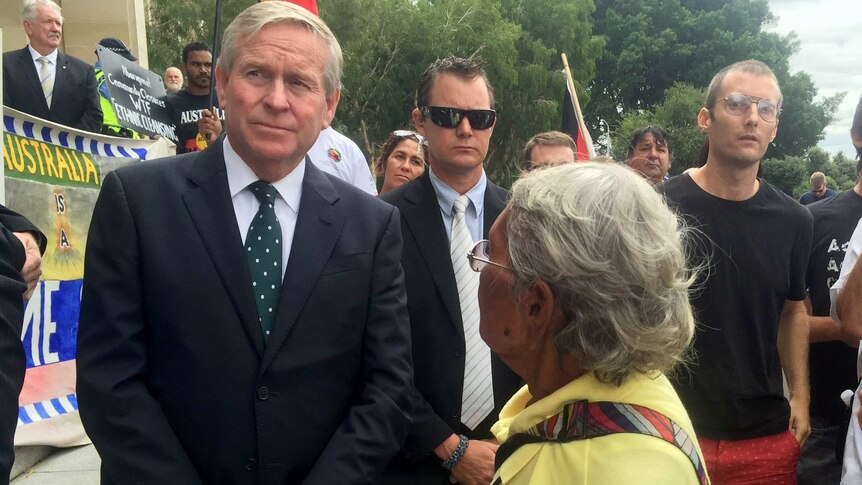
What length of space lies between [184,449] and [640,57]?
159 feet

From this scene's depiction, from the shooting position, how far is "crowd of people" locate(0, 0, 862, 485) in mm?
1552

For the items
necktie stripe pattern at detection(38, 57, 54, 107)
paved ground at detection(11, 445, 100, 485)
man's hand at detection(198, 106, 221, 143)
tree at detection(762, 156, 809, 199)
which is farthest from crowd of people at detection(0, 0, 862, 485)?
tree at detection(762, 156, 809, 199)

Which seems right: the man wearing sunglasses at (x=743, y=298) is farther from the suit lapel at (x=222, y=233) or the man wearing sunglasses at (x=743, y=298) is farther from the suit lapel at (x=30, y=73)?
the suit lapel at (x=30, y=73)

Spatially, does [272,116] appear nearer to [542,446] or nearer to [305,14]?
[305,14]

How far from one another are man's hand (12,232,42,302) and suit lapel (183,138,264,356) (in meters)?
0.47

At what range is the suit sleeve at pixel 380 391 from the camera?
2088 mm

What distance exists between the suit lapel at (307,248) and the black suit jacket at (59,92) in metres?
4.66

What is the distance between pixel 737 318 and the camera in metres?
2.95

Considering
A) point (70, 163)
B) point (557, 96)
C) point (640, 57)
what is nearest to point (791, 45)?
point (640, 57)

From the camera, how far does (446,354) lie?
2.79 meters

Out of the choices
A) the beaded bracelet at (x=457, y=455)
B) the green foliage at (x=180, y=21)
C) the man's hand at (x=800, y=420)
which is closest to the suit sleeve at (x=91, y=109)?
the beaded bracelet at (x=457, y=455)

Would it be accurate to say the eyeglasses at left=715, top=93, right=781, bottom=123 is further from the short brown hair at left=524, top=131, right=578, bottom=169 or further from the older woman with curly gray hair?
the older woman with curly gray hair

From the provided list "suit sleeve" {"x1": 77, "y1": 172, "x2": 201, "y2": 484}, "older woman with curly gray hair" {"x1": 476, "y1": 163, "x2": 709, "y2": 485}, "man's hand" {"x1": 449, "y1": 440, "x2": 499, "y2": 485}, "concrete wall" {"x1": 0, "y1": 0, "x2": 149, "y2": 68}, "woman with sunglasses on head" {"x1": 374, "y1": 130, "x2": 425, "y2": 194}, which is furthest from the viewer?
"concrete wall" {"x1": 0, "y1": 0, "x2": 149, "y2": 68}

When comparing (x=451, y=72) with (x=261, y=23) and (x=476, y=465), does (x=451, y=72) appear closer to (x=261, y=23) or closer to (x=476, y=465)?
(x=261, y=23)
